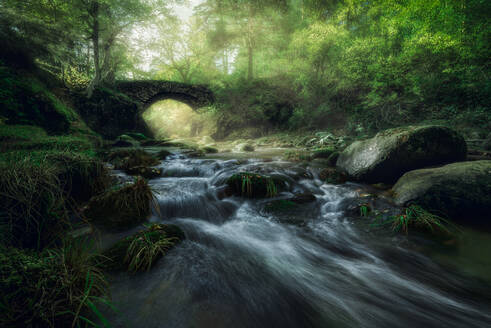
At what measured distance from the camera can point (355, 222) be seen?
3.28m

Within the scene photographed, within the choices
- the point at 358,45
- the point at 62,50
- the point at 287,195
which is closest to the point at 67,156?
the point at 287,195

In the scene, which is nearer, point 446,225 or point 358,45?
point 446,225

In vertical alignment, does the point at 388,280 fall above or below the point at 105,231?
below

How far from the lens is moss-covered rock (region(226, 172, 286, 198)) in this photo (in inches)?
161

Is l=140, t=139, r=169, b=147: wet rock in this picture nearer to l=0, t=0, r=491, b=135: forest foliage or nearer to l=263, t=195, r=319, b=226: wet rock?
l=0, t=0, r=491, b=135: forest foliage

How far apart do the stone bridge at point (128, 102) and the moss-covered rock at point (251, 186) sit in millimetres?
13795

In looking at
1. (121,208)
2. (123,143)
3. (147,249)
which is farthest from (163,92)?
(147,249)

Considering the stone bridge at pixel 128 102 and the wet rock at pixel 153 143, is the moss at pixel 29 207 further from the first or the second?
the stone bridge at pixel 128 102

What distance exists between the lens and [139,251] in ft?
6.29

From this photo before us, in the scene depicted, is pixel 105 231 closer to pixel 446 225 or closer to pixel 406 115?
pixel 446 225

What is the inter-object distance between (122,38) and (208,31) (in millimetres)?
9841

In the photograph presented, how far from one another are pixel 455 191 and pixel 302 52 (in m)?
16.4

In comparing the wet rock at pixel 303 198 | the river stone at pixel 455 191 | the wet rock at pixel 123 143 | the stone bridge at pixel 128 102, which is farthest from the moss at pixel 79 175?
the stone bridge at pixel 128 102

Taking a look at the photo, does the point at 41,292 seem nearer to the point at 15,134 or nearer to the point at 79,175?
the point at 79,175
